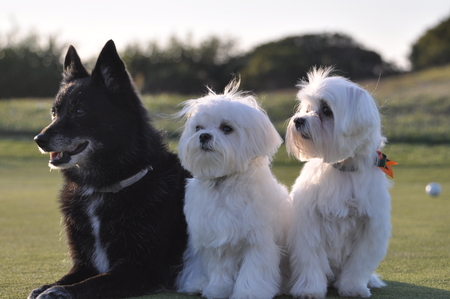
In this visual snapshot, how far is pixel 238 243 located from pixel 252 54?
4376 cm

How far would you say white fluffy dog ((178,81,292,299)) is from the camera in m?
3.71

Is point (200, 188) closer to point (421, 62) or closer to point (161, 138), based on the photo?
point (161, 138)

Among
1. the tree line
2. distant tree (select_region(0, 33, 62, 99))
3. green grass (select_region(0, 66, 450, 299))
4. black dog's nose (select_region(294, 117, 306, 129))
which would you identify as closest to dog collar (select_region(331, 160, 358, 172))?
black dog's nose (select_region(294, 117, 306, 129))

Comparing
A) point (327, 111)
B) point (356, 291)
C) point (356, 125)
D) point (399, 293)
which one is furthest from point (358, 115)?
point (399, 293)

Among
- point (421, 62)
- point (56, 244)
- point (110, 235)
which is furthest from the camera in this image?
point (421, 62)

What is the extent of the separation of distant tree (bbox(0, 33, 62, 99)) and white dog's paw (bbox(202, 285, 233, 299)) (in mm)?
41965

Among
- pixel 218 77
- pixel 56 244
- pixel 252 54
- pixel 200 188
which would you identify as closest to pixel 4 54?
pixel 218 77

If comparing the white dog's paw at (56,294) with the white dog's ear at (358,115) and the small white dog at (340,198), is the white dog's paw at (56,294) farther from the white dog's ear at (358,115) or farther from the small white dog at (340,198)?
the white dog's ear at (358,115)

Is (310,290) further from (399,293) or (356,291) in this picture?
(399,293)

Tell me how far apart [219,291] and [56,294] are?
43.1 inches

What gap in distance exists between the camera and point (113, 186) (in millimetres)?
4148

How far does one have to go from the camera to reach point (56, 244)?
20.9 feet

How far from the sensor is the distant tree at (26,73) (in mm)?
43719

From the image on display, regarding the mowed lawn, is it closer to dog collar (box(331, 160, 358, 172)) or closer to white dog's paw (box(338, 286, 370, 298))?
white dog's paw (box(338, 286, 370, 298))
